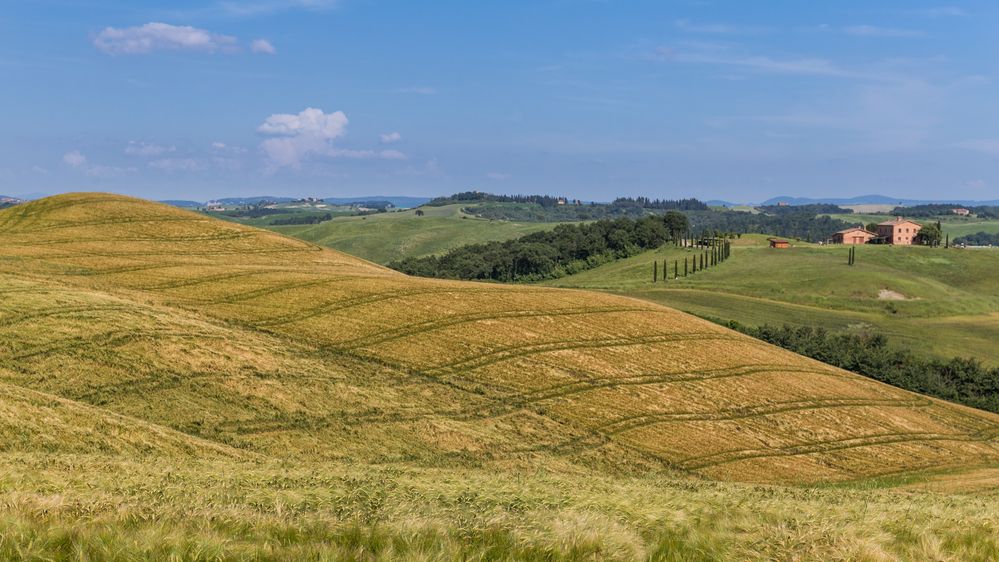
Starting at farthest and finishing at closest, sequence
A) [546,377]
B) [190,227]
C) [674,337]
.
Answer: [190,227] → [674,337] → [546,377]

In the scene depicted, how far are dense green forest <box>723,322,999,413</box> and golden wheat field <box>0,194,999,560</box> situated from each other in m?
28.0

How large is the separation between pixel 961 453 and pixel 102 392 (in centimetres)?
5568

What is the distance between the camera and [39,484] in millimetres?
14711

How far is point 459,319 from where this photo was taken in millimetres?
61594

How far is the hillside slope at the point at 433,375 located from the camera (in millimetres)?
39531

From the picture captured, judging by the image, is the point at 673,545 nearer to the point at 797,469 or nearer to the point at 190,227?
the point at 797,469

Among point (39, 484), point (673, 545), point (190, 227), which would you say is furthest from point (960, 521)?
point (190, 227)

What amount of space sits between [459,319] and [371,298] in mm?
8261

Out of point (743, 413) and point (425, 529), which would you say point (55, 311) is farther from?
point (743, 413)

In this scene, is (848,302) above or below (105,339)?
below

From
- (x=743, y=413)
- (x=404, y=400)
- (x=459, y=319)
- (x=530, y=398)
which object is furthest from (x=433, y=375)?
(x=743, y=413)

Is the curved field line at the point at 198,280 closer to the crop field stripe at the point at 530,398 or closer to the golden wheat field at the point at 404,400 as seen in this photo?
the golden wheat field at the point at 404,400

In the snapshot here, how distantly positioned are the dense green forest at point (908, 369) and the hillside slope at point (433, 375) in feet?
91.3

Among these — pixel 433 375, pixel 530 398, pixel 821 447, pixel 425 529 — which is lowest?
pixel 821 447
